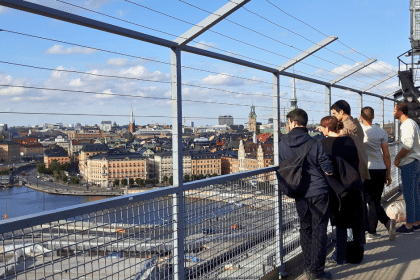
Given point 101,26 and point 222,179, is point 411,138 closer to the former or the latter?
point 222,179

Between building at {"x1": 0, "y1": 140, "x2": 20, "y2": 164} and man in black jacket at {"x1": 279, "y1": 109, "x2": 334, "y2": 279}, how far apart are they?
2230 millimetres

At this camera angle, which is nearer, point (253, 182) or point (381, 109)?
point (253, 182)

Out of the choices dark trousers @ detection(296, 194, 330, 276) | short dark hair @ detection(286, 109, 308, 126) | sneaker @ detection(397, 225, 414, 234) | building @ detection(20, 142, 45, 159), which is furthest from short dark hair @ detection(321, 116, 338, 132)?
building @ detection(20, 142, 45, 159)

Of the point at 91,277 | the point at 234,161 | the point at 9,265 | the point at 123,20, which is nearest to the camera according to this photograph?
the point at 9,265

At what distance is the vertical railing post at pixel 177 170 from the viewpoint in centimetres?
289

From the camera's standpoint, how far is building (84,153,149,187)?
4.88 meters

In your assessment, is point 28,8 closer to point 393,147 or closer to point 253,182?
point 253,182

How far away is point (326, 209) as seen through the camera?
3.56m

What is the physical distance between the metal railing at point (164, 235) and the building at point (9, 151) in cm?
139

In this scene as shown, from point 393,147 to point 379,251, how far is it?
443cm

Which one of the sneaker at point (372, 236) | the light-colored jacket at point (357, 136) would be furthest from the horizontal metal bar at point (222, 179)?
the sneaker at point (372, 236)

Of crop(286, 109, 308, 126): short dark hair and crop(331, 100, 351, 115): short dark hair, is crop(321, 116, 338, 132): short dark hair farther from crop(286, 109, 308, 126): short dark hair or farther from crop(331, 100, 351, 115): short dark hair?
crop(331, 100, 351, 115): short dark hair

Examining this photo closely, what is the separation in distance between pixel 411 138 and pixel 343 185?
5.99 ft

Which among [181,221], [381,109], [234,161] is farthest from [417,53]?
[181,221]
